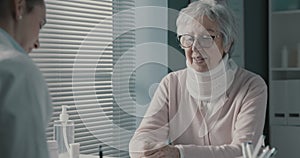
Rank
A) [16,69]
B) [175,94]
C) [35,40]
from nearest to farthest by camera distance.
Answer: [16,69] → [35,40] → [175,94]

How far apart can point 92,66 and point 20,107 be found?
127cm

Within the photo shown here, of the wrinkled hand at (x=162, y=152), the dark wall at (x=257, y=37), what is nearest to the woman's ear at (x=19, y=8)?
the wrinkled hand at (x=162, y=152)

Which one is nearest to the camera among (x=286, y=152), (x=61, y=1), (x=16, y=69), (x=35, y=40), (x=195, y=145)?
(x=16, y=69)

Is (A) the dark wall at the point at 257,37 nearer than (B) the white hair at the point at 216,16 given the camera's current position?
No

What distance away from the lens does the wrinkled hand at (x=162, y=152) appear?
1417 mm

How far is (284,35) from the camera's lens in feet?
10.6

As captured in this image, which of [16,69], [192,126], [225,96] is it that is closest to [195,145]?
[192,126]

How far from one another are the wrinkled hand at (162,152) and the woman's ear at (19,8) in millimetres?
811

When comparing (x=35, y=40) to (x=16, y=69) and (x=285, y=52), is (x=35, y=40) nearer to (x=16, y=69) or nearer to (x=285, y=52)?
(x=16, y=69)

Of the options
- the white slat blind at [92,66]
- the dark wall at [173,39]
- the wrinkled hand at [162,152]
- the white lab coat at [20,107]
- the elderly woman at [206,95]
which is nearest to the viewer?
the white lab coat at [20,107]

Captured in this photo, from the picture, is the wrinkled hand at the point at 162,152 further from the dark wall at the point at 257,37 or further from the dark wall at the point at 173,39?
the dark wall at the point at 257,37

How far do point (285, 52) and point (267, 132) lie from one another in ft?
1.83

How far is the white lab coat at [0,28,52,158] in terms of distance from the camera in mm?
612

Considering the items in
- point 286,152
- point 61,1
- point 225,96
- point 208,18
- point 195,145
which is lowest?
point 286,152
